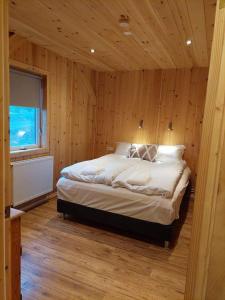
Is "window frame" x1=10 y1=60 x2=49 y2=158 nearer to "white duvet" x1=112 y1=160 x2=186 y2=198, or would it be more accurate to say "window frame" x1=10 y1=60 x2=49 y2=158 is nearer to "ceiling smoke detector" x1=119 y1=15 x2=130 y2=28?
"white duvet" x1=112 y1=160 x2=186 y2=198

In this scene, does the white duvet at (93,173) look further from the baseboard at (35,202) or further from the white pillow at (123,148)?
the white pillow at (123,148)

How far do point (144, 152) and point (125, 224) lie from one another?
1.79 metres

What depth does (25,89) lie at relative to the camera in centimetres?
315

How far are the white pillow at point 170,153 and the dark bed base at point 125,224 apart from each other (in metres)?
1.16

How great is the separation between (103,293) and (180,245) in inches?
44.8

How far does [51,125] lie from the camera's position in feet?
11.9

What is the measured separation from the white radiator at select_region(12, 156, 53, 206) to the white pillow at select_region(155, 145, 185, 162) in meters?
1.93

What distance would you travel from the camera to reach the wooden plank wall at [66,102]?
3.15 meters

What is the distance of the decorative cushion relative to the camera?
4.00m

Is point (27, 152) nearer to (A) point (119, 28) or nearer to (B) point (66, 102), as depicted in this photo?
(B) point (66, 102)

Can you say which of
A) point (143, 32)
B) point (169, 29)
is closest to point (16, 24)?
point (143, 32)

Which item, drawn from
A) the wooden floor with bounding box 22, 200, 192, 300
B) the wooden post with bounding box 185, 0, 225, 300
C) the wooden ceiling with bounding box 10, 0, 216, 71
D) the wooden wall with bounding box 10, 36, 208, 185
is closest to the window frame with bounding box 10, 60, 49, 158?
the wooden wall with bounding box 10, 36, 208, 185

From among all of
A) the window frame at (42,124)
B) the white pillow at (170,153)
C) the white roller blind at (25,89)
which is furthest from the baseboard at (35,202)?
the white pillow at (170,153)

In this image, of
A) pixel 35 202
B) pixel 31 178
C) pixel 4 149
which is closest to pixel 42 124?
pixel 31 178
